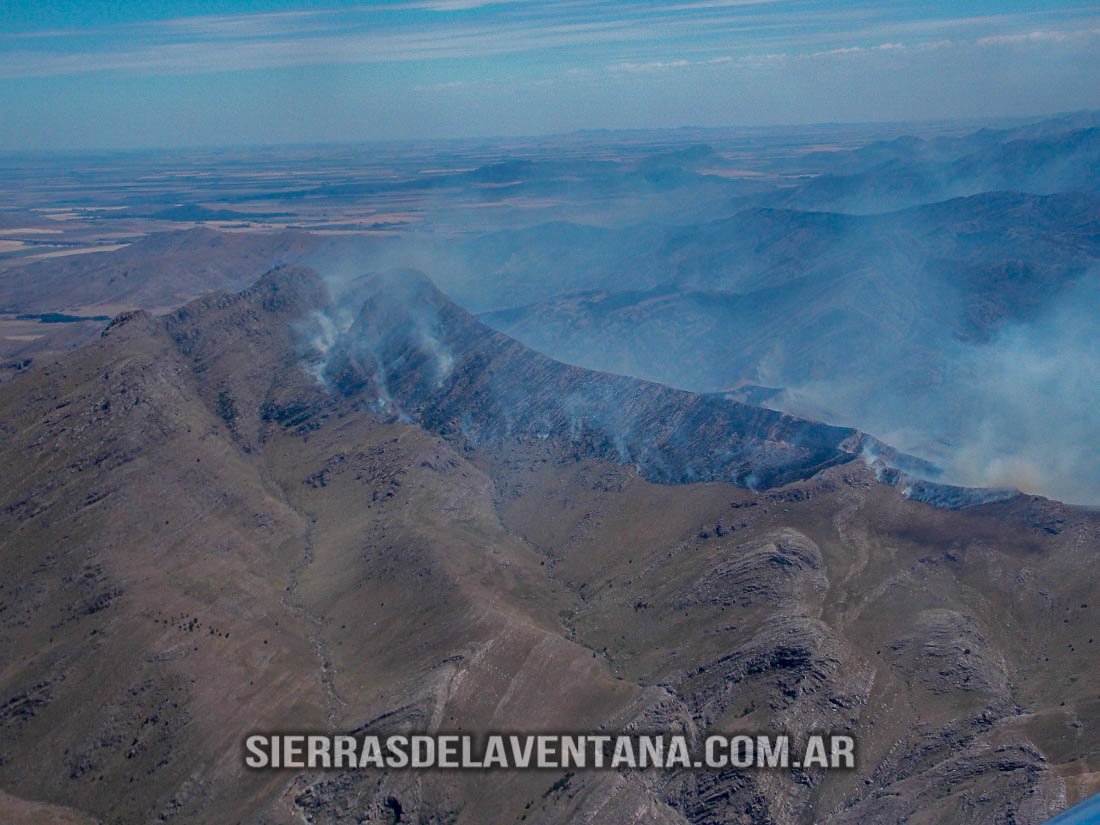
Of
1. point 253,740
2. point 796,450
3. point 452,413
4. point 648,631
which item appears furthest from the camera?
point 452,413

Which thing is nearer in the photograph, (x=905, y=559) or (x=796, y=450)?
(x=905, y=559)

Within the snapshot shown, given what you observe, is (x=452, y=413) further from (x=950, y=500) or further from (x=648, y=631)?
(x=950, y=500)

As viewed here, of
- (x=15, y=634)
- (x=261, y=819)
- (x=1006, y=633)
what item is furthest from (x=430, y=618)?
(x=1006, y=633)

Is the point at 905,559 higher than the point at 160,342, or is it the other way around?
the point at 160,342

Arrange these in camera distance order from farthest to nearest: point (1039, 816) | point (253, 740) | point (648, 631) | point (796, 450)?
point (796, 450)
point (648, 631)
point (253, 740)
point (1039, 816)

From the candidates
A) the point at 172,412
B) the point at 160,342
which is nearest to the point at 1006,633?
the point at 172,412

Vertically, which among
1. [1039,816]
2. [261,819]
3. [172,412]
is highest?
[172,412]

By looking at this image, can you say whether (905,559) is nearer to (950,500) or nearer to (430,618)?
(950,500)
